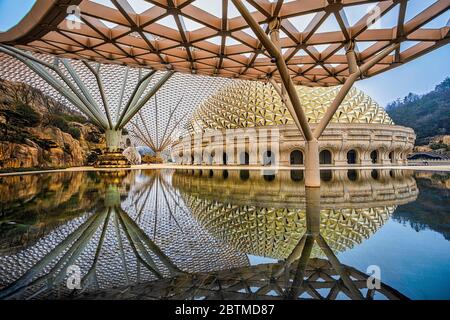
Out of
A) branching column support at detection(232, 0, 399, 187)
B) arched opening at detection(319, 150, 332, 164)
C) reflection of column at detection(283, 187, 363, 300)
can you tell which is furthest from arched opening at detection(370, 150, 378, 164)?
reflection of column at detection(283, 187, 363, 300)

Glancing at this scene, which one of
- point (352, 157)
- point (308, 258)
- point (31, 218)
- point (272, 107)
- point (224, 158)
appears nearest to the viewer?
point (308, 258)

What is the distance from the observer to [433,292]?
2252mm

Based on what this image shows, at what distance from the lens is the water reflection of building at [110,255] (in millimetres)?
2666

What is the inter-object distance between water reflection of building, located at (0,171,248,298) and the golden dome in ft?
112

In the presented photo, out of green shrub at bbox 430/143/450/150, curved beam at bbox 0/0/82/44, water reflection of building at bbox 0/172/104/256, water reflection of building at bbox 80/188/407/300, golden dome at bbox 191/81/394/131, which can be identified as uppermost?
golden dome at bbox 191/81/394/131

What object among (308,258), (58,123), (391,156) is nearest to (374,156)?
(391,156)

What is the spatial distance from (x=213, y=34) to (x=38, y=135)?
32.0 meters

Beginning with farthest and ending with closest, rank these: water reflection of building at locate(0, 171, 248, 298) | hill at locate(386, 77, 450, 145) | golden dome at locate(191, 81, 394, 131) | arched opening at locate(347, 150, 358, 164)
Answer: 1. hill at locate(386, 77, 450, 145)
2. golden dome at locate(191, 81, 394, 131)
3. arched opening at locate(347, 150, 358, 164)
4. water reflection of building at locate(0, 171, 248, 298)

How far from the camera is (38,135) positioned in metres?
31.8

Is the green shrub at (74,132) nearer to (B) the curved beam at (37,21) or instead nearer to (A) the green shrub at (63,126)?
(A) the green shrub at (63,126)

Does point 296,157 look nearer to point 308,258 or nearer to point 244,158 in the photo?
point 244,158

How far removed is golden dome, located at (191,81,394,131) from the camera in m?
38.0

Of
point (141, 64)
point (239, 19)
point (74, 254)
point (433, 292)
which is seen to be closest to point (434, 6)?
point (239, 19)

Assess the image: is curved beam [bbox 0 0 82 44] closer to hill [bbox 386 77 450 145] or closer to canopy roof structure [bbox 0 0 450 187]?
canopy roof structure [bbox 0 0 450 187]
